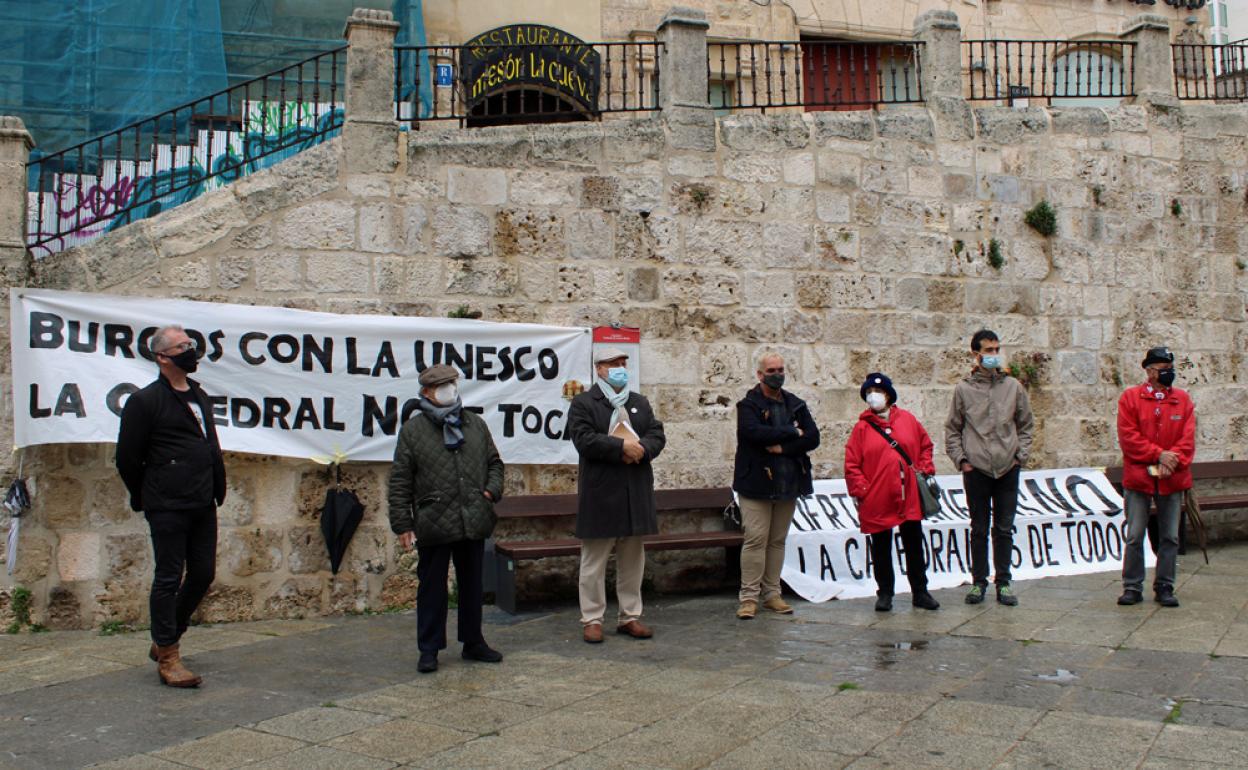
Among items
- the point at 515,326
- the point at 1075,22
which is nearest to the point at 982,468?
the point at 515,326

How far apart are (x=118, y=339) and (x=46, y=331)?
16.0 inches

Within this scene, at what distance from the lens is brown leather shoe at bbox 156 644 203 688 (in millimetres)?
5328

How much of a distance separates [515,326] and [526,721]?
3747 mm

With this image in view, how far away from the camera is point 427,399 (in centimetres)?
595

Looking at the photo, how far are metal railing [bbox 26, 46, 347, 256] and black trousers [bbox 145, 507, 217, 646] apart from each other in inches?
118

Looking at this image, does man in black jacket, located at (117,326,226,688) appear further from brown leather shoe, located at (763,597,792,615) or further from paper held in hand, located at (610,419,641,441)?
brown leather shoe, located at (763,597,792,615)

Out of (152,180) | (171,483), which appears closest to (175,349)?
(171,483)

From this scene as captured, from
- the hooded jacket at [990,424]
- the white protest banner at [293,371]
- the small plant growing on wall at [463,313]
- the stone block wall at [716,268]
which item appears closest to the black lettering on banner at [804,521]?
the stone block wall at [716,268]

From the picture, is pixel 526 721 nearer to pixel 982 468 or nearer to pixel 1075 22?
pixel 982 468

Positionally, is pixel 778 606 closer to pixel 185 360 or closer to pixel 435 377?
pixel 435 377

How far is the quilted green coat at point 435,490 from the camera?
5.69m

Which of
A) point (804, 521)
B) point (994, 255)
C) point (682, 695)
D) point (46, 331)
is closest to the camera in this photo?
point (682, 695)

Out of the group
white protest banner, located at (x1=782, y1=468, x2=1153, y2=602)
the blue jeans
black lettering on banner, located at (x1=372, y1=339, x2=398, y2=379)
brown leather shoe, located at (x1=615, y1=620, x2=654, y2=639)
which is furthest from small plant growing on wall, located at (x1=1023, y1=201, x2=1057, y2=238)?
black lettering on banner, located at (x1=372, y1=339, x2=398, y2=379)

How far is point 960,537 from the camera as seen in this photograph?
8.38m
